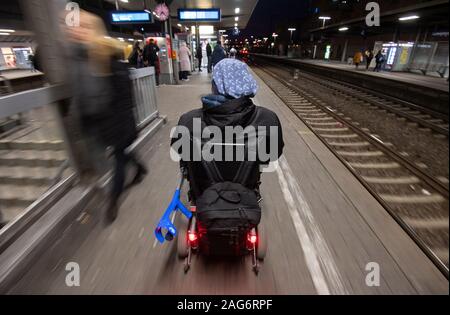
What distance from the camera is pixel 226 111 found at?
1.92m

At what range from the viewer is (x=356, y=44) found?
2600 centimetres

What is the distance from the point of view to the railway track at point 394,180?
6.71 feet

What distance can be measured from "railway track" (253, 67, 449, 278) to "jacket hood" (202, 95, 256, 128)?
123 cm

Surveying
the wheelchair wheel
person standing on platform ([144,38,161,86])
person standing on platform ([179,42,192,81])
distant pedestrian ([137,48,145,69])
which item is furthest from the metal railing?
person standing on platform ([179,42,192,81])

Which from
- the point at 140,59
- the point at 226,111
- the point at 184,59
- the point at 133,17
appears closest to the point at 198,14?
the point at 184,59

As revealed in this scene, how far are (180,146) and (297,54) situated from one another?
6356 centimetres

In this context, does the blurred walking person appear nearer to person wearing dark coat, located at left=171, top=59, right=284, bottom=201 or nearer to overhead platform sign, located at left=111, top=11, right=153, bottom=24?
person wearing dark coat, located at left=171, top=59, right=284, bottom=201

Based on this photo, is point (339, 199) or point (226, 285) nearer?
point (226, 285)

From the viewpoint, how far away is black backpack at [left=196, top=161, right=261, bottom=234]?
70.4 inches

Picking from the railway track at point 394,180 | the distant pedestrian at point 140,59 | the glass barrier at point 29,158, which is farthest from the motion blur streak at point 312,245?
the distant pedestrian at point 140,59

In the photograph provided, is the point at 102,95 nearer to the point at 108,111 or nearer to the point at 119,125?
the point at 108,111
